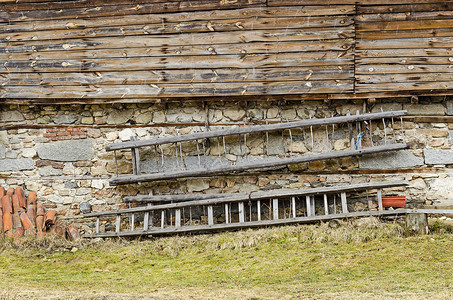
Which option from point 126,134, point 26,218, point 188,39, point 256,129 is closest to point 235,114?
point 256,129

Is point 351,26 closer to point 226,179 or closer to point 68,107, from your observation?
point 226,179

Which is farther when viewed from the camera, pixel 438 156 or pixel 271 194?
pixel 438 156

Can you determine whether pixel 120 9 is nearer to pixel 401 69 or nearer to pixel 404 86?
pixel 401 69

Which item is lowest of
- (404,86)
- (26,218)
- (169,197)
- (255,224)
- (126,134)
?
(255,224)

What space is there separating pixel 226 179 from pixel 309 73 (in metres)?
2.09

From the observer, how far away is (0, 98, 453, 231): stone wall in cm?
740

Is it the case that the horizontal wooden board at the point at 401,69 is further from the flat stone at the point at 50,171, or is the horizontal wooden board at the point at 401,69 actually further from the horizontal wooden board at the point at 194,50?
the flat stone at the point at 50,171

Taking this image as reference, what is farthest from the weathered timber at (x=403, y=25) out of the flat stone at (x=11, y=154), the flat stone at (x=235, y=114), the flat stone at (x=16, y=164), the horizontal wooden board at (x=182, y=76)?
the flat stone at (x=11, y=154)

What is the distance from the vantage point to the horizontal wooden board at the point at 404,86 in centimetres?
724

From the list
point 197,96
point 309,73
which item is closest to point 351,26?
point 309,73

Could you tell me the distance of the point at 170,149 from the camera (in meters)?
7.66

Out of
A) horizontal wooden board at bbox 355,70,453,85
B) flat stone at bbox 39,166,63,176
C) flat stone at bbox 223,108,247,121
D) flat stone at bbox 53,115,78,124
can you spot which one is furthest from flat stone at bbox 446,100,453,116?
flat stone at bbox 39,166,63,176

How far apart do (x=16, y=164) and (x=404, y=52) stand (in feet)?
21.0

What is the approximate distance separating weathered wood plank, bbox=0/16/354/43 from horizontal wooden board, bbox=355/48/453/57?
1.72 ft
